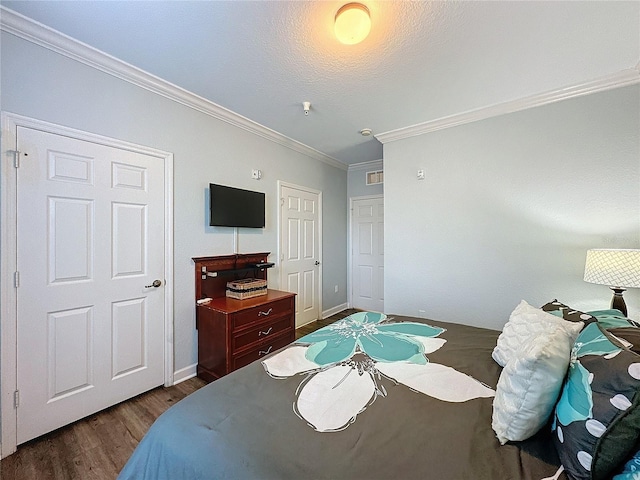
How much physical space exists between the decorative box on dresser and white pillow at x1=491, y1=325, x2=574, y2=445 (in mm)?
1993

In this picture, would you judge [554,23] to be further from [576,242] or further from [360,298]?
[360,298]

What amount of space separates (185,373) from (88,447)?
86 centimetres

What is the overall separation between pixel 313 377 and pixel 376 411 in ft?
1.10

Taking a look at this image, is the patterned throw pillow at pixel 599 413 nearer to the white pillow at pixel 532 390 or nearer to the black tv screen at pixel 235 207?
the white pillow at pixel 532 390

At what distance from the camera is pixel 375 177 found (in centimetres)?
470

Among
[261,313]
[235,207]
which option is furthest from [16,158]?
[261,313]

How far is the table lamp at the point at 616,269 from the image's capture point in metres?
1.72

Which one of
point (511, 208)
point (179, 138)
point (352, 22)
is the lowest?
point (511, 208)

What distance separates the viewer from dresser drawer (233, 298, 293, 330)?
93.4 inches

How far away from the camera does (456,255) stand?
9.79 ft

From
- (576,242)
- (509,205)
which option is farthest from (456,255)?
(576,242)

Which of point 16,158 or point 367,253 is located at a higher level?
point 16,158

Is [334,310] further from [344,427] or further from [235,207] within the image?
[344,427]

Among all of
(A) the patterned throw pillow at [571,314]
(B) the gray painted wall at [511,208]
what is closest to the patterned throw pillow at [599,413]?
(A) the patterned throw pillow at [571,314]
